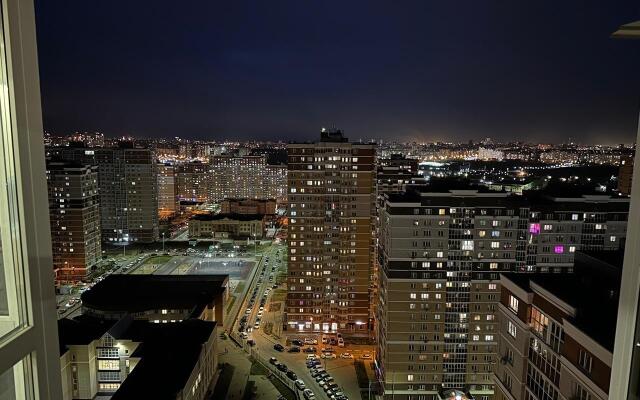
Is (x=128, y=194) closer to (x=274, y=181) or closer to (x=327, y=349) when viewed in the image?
(x=274, y=181)

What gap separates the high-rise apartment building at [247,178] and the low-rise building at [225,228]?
9.55 metres

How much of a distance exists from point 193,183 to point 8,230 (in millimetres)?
35694

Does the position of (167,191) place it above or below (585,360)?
below

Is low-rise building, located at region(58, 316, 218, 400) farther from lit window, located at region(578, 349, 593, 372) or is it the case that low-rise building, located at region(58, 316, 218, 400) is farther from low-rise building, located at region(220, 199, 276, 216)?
low-rise building, located at region(220, 199, 276, 216)

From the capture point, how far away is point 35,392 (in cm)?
69

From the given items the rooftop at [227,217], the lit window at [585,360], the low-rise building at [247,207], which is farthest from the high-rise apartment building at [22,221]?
the low-rise building at [247,207]

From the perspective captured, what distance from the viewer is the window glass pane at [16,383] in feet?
2.10

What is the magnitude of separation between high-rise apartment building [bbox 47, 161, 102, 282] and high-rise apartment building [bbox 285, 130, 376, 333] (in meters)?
9.38

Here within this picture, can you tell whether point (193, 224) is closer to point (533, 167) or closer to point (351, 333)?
point (351, 333)

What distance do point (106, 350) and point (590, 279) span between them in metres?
9.05

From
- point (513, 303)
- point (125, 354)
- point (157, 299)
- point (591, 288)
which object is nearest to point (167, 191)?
point (157, 299)

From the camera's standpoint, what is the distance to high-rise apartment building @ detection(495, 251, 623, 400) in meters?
3.23

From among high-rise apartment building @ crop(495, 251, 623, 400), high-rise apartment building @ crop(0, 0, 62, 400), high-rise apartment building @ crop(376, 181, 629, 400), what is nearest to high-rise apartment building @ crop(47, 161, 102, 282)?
high-rise apartment building @ crop(376, 181, 629, 400)

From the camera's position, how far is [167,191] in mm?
31172
